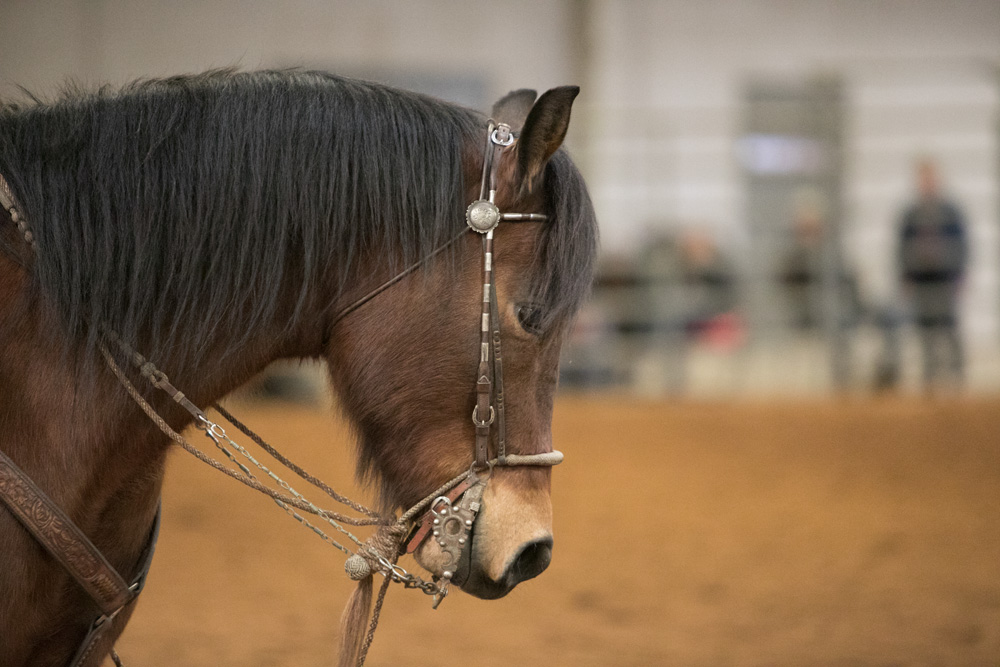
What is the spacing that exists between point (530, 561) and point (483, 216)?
66 centimetres

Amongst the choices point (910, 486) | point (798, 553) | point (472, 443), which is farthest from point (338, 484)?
point (472, 443)

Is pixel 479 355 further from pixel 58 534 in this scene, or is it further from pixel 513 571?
pixel 58 534

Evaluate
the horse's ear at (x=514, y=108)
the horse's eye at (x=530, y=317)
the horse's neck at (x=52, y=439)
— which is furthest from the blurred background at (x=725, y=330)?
the horse's ear at (x=514, y=108)

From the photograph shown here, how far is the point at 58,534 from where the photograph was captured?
1577mm

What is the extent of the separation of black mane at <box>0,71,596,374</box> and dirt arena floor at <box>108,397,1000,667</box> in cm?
39

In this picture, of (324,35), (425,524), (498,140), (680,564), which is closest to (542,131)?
(498,140)

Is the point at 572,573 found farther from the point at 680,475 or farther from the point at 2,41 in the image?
the point at 2,41

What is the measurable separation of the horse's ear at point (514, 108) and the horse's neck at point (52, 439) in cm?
68

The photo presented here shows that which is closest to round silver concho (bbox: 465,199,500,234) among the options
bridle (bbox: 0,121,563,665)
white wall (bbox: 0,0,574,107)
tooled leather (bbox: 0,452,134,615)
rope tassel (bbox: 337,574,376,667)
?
bridle (bbox: 0,121,563,665)

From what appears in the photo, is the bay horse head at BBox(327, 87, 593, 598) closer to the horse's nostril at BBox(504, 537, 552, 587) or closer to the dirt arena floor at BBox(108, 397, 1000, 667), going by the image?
the horse's nostril at BBox(504, 537, 552, 587)

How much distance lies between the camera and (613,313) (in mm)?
8805

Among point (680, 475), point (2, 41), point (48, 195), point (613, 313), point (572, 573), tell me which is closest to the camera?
point (48, 195)

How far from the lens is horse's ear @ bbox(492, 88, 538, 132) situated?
190cm

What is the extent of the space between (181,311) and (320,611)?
2451 millimetres
